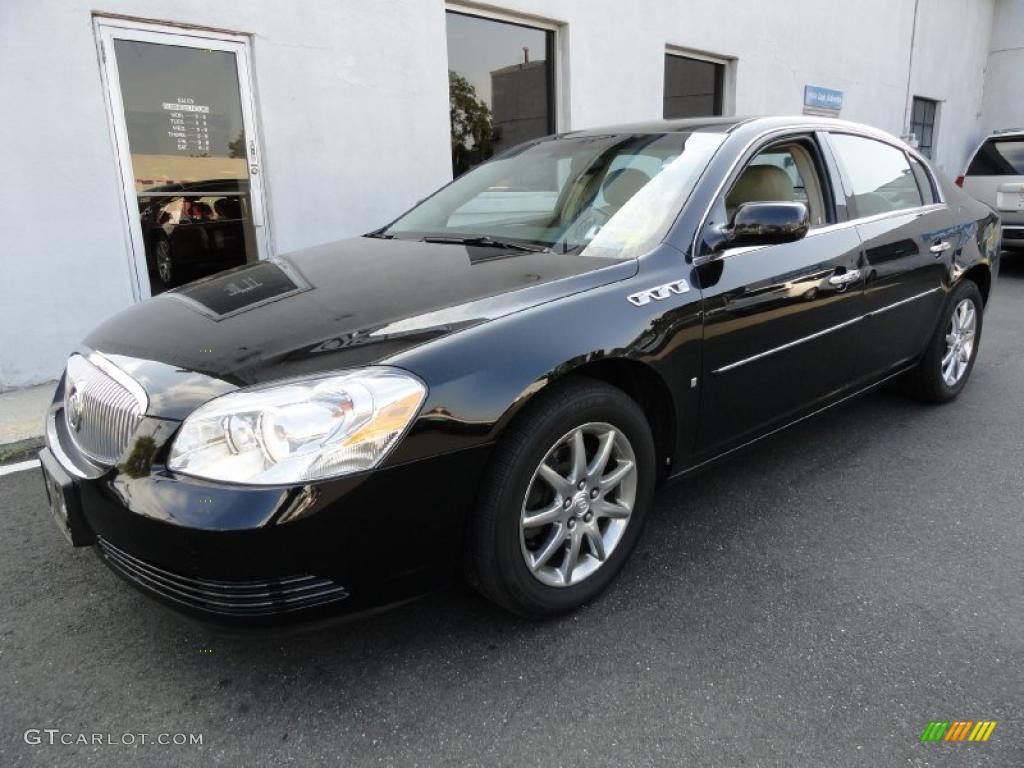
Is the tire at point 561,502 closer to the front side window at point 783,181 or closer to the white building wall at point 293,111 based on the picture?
the front side window at point 783,181

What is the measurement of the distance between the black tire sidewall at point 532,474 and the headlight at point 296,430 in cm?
39

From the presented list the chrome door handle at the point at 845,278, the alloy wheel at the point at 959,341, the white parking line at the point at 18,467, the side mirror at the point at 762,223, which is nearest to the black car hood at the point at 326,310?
the side mirror at the point at 762,223

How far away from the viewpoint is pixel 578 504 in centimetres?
228

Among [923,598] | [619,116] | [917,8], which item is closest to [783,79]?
[619,116]

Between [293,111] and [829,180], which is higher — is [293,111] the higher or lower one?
the higher one

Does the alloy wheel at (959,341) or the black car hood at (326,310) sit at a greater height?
the black car hood at (326,310)

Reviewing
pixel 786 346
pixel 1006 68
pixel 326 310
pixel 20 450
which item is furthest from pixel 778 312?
pixel 1006 68

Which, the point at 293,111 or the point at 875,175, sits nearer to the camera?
the point at 875,175

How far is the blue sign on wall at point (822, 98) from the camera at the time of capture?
11.3m

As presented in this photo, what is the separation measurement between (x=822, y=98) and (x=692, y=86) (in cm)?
309

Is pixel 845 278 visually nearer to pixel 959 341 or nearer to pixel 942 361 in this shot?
pixel 942 361

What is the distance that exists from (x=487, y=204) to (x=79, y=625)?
7.20ft

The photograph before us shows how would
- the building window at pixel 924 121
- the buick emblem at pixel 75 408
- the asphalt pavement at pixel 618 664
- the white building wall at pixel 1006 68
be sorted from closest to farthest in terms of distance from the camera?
the asphalt pavement at pixel 618 664
the buick emblem at pixel 75 408
the building window at pixel 924 121
the white building wall at pixel 1006 68

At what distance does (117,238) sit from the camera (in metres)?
5.29
